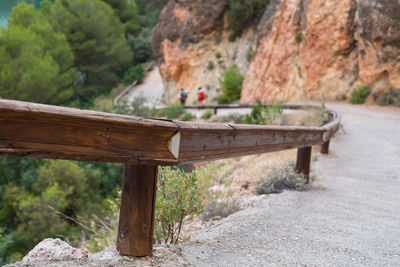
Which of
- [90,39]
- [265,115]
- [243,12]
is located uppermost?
[243,12]

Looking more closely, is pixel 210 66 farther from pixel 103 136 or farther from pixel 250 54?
pixel 103 136

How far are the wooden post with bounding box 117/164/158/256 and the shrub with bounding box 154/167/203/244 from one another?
59 centimetres

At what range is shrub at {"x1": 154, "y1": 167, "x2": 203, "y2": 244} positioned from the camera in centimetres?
291

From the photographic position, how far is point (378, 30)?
1684 cm

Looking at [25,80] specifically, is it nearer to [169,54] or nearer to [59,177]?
[59,177]

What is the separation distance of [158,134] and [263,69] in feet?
73.0

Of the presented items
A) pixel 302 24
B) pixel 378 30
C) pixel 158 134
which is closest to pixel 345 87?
pixel 378 30

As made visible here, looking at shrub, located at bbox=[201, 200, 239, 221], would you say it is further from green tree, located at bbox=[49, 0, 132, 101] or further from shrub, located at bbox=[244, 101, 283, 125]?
green tree, located at bbox=[49, 0, 132, 101]

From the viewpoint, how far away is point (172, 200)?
9.64ft

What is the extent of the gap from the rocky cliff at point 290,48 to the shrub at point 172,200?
1686 cm

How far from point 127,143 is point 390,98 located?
17.8m

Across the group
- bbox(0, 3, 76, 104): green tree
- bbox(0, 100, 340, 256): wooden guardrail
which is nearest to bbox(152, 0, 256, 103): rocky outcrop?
bbox(0, 3, 76, 104): green tree

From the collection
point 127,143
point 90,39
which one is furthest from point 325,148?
point 90,39

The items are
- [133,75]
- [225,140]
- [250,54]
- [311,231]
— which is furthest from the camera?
[133,75]
